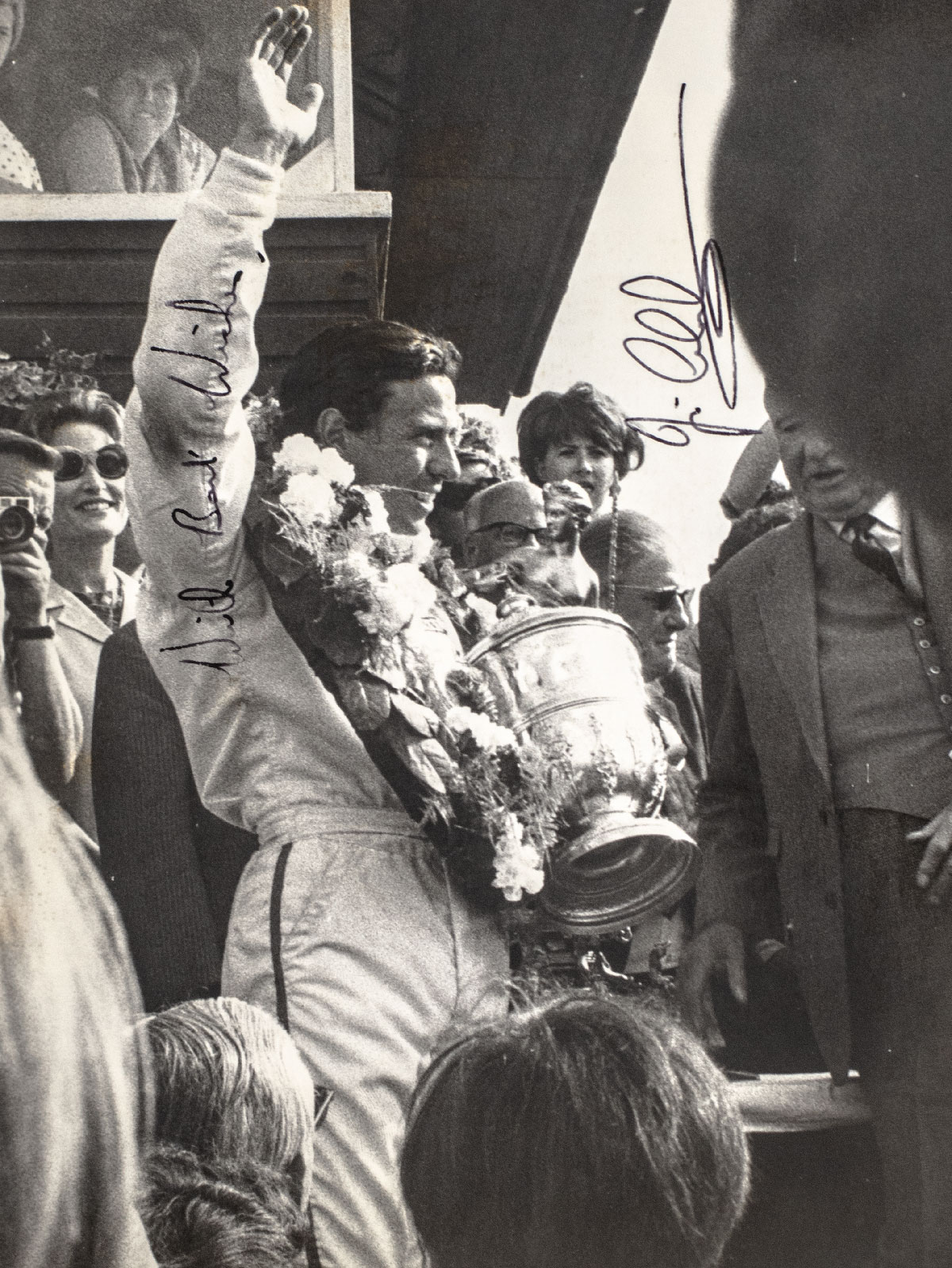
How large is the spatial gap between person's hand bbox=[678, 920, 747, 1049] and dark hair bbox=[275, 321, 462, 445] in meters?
1.16

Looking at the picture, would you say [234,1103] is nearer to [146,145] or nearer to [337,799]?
[337,799]

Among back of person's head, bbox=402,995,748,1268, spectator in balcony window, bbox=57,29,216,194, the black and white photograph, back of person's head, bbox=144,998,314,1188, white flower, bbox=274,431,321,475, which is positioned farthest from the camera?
spectator in balcony window, bbox=57,29,216,194

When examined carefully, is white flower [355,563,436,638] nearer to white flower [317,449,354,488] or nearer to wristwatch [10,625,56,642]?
white flower [317,449,354,488]

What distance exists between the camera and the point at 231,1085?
2.93m

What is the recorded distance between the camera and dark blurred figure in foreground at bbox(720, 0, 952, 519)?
349 centimetres

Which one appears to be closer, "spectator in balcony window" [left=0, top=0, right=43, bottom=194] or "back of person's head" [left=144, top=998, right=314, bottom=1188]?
"back of person's head" [left=144, top=998, right=314, bottom=1188]

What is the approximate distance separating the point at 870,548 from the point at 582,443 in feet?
1.97

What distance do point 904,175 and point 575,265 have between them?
0.71 m

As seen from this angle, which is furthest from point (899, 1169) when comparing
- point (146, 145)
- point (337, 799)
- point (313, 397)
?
point (146, 145)

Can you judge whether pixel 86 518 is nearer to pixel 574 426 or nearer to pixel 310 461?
pixel 310 461

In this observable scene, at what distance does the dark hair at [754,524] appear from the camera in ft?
11.4

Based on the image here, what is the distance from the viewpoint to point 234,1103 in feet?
9.45
